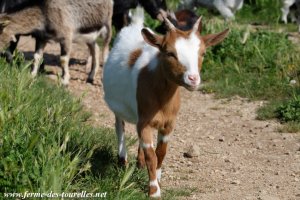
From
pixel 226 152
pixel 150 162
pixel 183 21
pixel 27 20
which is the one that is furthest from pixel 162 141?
pixel 183 21

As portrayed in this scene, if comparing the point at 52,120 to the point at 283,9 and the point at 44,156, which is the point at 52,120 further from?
the point at 283,9

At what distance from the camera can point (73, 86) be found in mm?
11406

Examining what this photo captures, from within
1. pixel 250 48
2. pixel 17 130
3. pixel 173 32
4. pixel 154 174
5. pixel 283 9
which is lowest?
pixel 283 9

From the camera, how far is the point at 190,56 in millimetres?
5988

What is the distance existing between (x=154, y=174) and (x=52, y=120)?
108 cm

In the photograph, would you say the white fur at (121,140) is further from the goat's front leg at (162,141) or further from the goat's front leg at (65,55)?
the goat's front leg at (65,55)

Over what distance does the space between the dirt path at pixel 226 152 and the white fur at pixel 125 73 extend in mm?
333

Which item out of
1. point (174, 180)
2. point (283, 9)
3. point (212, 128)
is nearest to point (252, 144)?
point (212, 128)

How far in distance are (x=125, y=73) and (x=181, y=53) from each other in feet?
3.02

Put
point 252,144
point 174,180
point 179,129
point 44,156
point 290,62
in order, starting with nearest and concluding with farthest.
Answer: point 44,156
point 174,180
point 252,144
point 179,129
point 290,62

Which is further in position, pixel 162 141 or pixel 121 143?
pixel 121 143

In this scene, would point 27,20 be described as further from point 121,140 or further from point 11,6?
point 121,140

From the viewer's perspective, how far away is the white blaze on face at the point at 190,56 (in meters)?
5.87

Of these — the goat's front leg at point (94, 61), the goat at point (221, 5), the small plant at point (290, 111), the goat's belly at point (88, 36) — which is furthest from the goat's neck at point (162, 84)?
the goat at point (221, 5)
